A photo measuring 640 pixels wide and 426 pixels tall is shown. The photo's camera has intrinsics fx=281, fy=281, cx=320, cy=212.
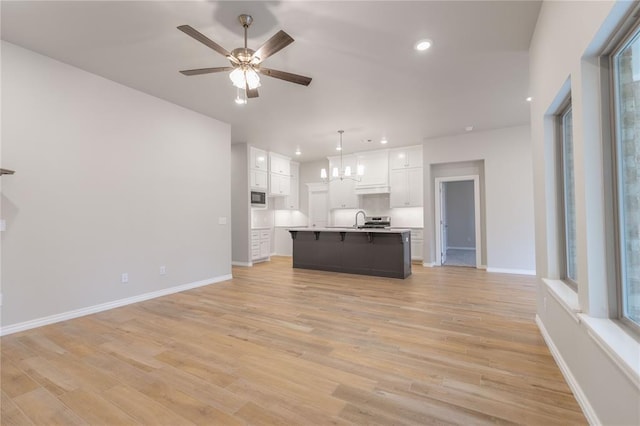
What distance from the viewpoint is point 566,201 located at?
2412mm

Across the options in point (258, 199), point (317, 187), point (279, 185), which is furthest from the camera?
point (317, 187)

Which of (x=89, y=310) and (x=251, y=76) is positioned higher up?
(x=251, y=76)

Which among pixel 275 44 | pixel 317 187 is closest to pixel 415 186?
pixel 317 187

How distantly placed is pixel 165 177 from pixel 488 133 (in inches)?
248

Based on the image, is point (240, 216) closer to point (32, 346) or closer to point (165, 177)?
point (165, 177)

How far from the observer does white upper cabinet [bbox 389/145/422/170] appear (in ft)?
23.3

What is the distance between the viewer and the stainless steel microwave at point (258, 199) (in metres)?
7.23

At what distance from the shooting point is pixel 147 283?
4113 millimetres

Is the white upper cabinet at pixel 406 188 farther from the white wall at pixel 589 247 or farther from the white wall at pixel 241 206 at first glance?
the white wall at pixel 589 247

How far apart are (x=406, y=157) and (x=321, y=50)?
4743 mm

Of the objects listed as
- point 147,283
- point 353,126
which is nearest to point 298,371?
point 147,283

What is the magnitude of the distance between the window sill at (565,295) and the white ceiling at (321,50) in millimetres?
2387

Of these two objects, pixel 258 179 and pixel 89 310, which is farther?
pixel 258 179

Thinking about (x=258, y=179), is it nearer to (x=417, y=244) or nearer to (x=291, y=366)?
(x=417, y=244)
